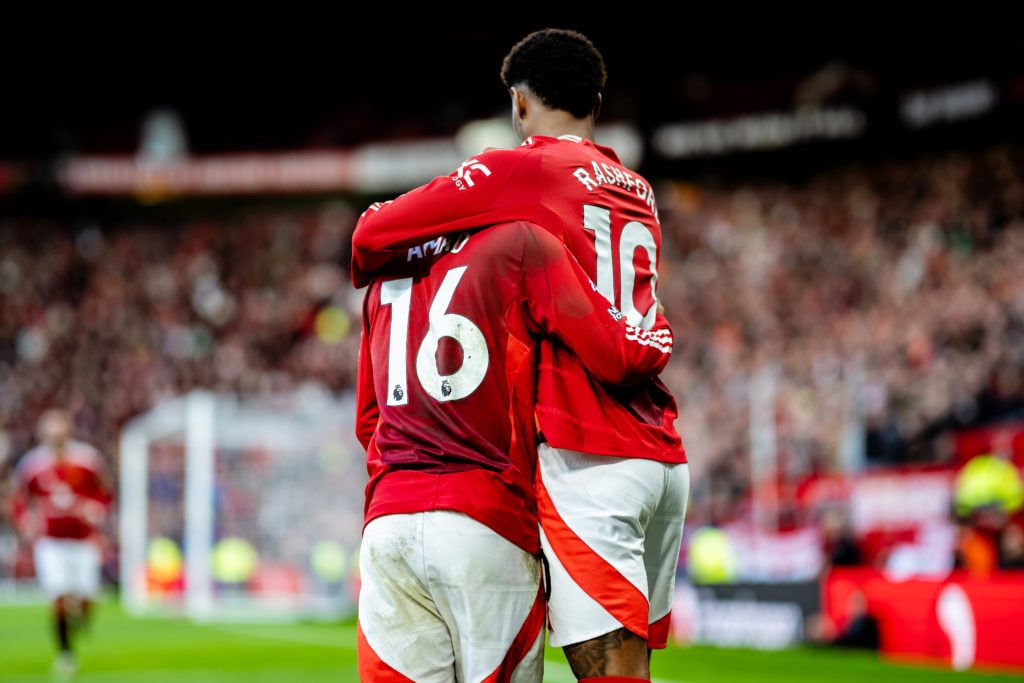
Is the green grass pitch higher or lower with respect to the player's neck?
lower

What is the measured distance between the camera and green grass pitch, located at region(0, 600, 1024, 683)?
966 cm

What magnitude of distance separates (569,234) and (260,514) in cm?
1450

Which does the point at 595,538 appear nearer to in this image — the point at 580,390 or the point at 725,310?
the point at 580,390

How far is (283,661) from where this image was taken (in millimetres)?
10953

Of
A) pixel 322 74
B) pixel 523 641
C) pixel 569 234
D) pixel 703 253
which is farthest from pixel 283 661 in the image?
pixel 322 74

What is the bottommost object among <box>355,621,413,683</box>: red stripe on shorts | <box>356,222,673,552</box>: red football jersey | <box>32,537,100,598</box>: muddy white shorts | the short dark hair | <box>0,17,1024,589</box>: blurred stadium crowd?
<box>32,537,100,598</box>: muddy white shorts

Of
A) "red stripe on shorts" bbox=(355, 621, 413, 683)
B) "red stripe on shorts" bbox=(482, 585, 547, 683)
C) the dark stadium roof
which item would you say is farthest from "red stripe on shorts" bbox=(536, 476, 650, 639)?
the dark stadium roof

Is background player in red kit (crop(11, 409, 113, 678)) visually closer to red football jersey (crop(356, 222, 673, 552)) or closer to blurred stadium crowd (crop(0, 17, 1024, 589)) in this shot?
blurred stadium crowd (crop(0, 17, 1024, 589))

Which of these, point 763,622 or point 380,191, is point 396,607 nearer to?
point 763,622

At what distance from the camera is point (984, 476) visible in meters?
13.1

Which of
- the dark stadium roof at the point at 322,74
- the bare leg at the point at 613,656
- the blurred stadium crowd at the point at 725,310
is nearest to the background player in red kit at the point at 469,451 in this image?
the bare leg at the point at 613,656

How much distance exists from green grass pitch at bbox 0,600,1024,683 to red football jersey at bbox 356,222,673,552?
Answer: 6.30m

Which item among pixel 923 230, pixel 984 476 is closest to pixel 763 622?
pixel 984 476

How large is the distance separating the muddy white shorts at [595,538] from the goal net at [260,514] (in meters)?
13.1
